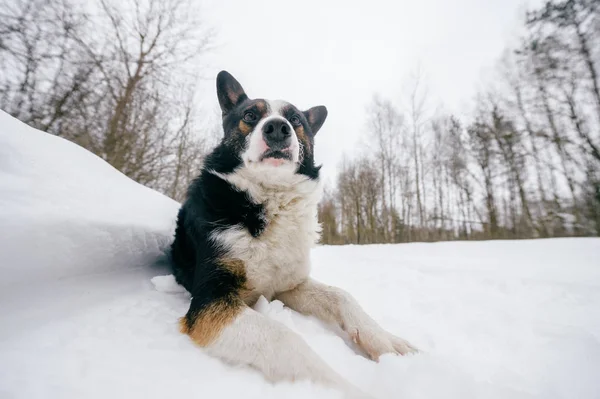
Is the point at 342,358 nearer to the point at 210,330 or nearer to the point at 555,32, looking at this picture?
the point at 210,330

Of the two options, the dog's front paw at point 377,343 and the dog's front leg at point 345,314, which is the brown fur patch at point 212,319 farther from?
the dog's front paw at point 377,343

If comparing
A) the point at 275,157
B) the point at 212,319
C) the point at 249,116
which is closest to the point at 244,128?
the point at 249,116

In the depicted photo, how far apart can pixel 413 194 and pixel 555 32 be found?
47.0 ft

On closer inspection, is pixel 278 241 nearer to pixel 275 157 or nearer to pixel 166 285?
pixel 275 157

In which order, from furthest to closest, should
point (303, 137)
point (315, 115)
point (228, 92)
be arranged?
point (315, 115), point (228, 92), point (303, 137)

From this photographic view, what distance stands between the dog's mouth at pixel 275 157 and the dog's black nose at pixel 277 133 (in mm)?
58

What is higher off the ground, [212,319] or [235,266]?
[235,266]

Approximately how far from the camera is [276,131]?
226 cm

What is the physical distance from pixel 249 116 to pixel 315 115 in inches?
44.6

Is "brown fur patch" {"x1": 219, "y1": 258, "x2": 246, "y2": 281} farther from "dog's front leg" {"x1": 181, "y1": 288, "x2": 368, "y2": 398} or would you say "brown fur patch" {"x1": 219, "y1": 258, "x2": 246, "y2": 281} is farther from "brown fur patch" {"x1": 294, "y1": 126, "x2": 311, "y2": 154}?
"brown fur patch" {"x1": 294, "y1": 126, "x2": 311, "y2": 154}

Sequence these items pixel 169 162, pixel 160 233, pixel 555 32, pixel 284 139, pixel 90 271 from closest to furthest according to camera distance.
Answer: pixel 90 271
pixel 284 139
pixel 160 233
pixel 169 162
pixel 555 32

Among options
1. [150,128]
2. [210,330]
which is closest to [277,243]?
[210,330]

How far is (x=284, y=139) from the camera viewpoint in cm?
226

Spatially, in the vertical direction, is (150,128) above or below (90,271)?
above
